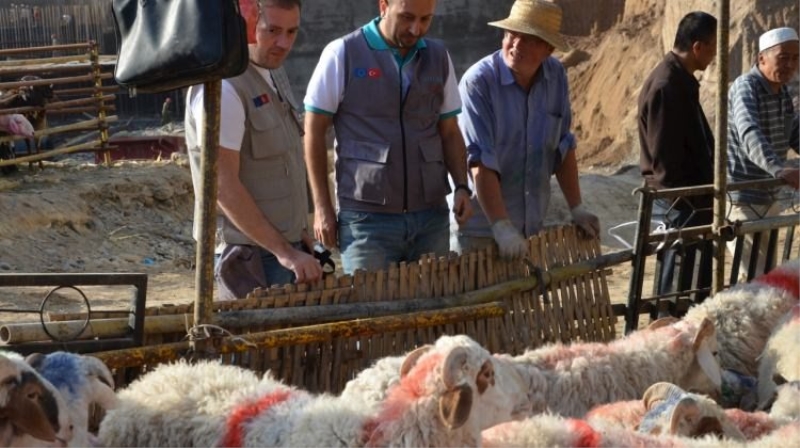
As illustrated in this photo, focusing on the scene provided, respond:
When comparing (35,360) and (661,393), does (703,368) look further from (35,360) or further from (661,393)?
(35,360)

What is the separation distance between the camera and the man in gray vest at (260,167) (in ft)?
17.9

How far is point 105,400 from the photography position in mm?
4430

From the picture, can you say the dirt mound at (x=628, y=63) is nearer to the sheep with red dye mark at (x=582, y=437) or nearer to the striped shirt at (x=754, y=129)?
the striped shirt at (x=754, y=129)

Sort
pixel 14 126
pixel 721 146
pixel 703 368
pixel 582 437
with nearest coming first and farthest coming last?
pixel 582 437 → pixel 703 368 → pixel 721 146 → pixel 14 126

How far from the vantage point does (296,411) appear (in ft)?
14.3

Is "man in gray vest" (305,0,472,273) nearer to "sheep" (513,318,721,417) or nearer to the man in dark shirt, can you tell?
"sheep" (513,318,721,417)

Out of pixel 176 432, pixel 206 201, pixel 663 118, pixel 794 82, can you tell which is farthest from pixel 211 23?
pixel 794 82

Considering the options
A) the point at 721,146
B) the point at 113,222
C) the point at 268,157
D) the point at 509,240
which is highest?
the point at 268,157

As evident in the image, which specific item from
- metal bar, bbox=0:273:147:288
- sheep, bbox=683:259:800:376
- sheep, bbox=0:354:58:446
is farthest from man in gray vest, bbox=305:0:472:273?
sheep, bbox=0:354:58:446

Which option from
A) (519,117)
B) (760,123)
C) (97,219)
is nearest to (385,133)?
(519,117)

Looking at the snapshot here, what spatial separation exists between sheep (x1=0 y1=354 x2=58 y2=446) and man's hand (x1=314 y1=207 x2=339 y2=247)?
251 cm

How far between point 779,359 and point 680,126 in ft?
7.01

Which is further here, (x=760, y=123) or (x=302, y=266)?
(x=760, y=123)

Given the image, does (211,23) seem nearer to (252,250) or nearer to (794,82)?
(252,250)
